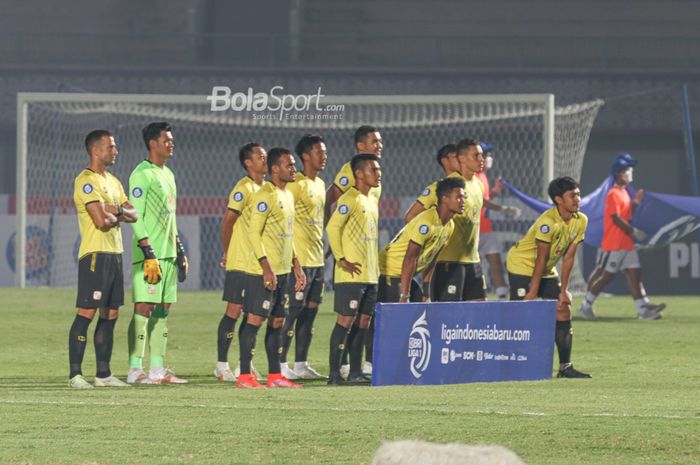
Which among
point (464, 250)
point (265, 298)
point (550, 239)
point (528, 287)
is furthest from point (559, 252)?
point (265, 298)

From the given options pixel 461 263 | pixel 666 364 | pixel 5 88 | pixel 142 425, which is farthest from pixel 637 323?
pixel 5 88

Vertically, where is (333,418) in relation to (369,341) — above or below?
below

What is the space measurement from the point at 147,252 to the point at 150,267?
0.45 ft

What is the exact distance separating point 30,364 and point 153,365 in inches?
82.4

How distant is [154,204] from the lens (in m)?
11.5

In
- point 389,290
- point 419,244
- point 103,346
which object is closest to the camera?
point 103,346

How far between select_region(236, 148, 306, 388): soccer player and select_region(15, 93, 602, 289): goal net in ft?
31.1

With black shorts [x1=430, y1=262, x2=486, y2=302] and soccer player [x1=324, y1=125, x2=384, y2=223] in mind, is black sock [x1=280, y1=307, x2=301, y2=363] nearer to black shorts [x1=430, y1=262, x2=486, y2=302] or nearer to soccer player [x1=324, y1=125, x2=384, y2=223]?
soccer player [x1=324, y1=125, x2=384, y2=223]

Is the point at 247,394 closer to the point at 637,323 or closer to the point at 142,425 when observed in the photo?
the point at 142,425

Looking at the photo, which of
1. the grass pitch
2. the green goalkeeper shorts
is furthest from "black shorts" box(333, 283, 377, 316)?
the green goalkeeper shorts

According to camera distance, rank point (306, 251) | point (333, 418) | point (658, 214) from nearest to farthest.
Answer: point (333, 418), point (306, 251), point (658, 214)

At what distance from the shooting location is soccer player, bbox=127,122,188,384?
11438mm

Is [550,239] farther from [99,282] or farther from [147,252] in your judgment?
[99,282]

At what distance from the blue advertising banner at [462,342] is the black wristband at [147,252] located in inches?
65.3
